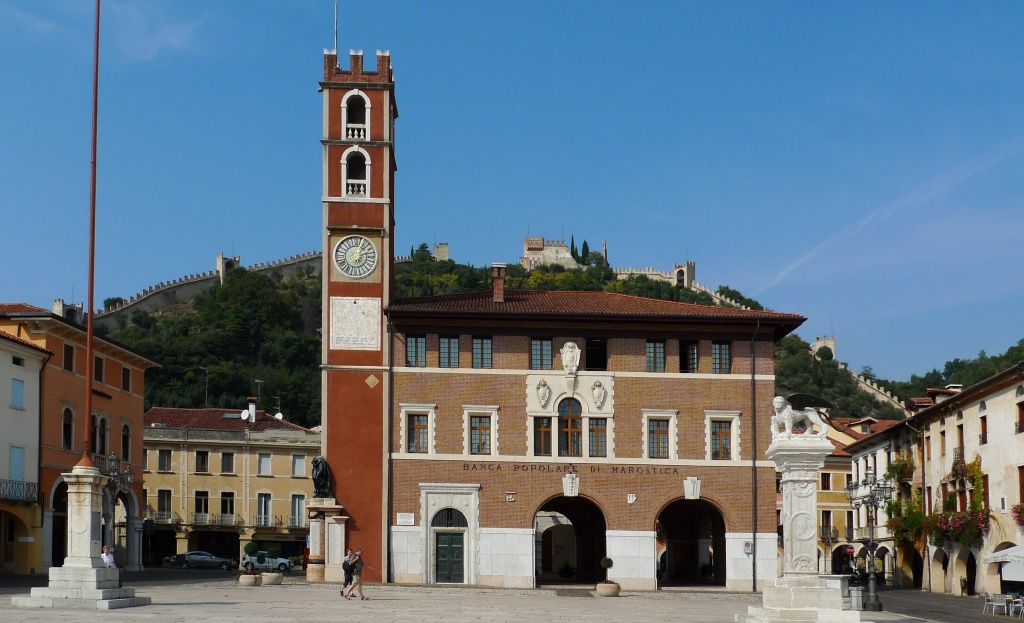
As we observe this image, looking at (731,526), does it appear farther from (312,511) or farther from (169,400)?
(169,400)

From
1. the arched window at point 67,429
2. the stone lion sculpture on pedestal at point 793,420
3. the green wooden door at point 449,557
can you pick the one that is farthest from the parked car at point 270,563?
the stone lion sculpture on pedestal at point 793,420

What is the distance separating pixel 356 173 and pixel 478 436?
38.1 ft

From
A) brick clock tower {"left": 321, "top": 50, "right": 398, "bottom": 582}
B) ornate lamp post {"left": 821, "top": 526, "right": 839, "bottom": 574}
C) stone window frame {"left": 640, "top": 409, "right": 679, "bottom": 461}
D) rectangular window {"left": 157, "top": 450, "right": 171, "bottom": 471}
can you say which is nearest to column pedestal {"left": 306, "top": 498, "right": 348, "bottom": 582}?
brick clock tower {"left": 321, "top": 50, "right": 398, "bottom": 582}

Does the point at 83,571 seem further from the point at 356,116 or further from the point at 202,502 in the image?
the point at 202,502

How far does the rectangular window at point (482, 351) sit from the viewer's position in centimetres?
4728

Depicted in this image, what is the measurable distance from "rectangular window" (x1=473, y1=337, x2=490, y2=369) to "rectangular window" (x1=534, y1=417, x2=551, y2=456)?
2942 millimetres

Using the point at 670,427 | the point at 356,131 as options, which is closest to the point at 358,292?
the point at 356,131

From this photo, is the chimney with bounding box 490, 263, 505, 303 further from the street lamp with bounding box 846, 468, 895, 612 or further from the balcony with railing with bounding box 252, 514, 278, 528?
the balcony with railing with bounding box 252, 514, 278, 528

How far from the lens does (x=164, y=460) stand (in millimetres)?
79062

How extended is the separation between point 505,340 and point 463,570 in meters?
8.83

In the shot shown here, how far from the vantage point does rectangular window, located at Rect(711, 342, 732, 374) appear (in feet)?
157

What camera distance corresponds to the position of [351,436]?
46.2 meters

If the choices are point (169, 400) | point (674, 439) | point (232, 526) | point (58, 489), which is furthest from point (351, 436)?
point (169, 400)

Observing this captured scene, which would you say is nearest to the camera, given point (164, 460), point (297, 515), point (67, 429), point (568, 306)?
point (568, 306)
